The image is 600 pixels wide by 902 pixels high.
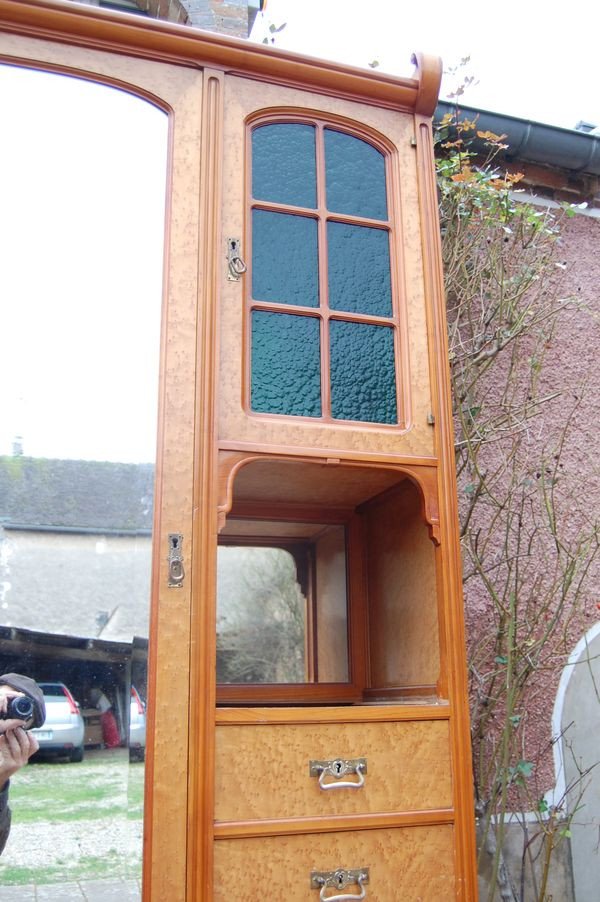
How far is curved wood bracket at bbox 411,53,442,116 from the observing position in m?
2.72

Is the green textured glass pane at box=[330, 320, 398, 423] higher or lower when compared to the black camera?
higher

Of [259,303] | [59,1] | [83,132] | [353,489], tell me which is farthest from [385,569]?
[59,1]

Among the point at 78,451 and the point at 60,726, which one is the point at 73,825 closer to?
the point at 60,726

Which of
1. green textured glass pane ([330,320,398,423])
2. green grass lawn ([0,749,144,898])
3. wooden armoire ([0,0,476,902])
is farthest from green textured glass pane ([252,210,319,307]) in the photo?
green grass lawn ([0,749,144,898])

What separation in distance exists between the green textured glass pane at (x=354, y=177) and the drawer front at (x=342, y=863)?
→ 1780 millimetres

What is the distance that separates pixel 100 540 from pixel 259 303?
0.80m

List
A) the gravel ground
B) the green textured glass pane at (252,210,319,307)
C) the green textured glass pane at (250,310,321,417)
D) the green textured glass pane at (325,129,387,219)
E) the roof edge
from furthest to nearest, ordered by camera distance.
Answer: the roof edge → the green textured glass pane at (325,129,387,219) → the green textured glass pane at (252,210,319,307) → the green textured glass pane at (250,310,321,417) → the gravel ground

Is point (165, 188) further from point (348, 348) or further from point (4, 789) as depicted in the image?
point (4, 789)

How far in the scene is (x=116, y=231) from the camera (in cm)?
242

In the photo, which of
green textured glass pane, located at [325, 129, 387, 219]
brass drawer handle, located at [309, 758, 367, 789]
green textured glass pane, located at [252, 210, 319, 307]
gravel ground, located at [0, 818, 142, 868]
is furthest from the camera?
green textured glass pane, located at [325, 129, 387, 219]

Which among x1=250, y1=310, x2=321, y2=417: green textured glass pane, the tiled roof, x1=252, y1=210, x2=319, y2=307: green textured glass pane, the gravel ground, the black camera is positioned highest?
x1=252, y1=210, x2=319, y2=307: green textured glass pane

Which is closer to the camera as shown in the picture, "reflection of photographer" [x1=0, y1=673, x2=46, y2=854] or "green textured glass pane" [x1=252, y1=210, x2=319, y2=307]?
"reflection of photographer" [x1=0, y1=673, x2=46, y2=854]

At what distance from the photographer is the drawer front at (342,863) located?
200 centimetres

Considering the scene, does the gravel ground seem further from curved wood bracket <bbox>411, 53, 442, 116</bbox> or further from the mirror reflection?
curved wood bracket <bbox>411, 53, 442, 116</bbox>
